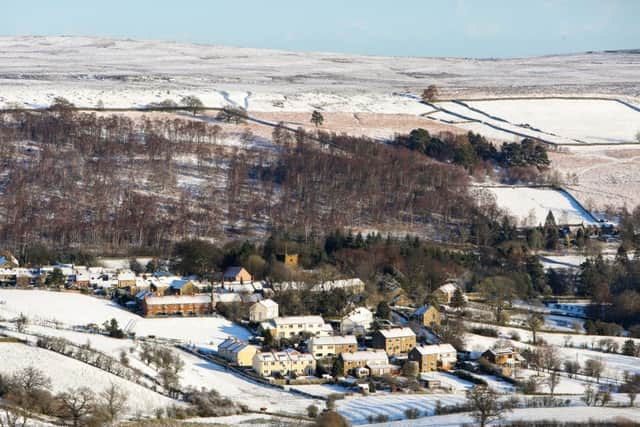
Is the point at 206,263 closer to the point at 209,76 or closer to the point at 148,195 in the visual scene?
the point at 148,195

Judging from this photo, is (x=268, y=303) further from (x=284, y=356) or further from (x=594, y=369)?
(x=594, y=369)

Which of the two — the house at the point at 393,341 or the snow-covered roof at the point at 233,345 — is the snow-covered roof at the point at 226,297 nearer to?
the snow-covered roof at the point at 233,345

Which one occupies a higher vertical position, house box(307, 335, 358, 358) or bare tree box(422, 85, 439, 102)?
bare tree box(422, 85, 439, 102)

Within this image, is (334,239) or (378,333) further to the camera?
(334,239)

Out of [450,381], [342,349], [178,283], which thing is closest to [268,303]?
[178,283]

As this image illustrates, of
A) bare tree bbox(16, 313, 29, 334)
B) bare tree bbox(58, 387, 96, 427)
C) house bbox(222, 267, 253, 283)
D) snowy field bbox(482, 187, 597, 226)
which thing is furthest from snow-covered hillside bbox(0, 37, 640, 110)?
bare tree bbox(58, 387, 96, 427)

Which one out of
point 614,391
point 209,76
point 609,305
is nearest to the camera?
point 614,391

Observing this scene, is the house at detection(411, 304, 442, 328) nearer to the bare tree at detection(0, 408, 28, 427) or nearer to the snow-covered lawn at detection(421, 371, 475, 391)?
the snow-covered lawn at detection(421, 371, 475, 391)

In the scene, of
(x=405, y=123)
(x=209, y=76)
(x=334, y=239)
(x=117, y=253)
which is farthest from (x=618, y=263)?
(x=209, y=76)
